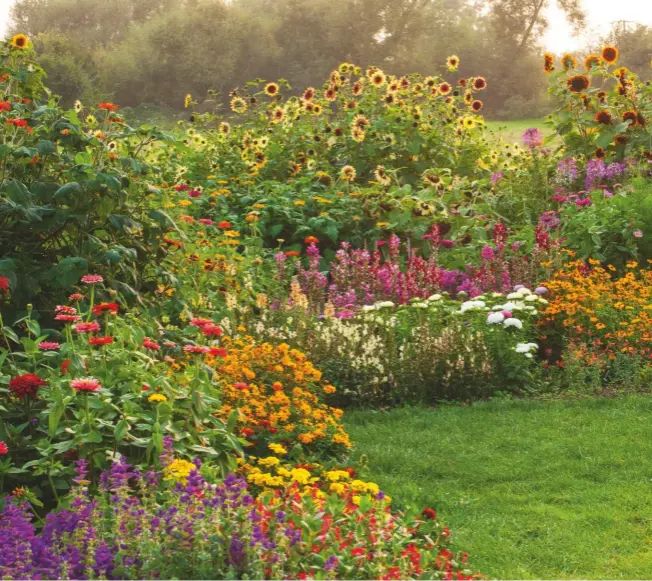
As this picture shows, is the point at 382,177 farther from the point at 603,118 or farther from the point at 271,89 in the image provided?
the point at 271,89

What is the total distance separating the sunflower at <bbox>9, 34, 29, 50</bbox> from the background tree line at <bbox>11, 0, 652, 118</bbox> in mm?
16969

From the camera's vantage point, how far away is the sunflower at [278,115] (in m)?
10.5

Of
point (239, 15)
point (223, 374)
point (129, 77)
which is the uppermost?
point (239, 15)

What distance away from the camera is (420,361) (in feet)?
18.8

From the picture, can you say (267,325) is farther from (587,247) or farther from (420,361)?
(587,247)

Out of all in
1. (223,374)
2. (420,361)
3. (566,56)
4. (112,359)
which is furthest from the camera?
(566,56)

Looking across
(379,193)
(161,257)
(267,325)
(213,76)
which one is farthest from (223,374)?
(213,76)

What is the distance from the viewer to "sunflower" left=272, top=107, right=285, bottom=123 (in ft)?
34.5

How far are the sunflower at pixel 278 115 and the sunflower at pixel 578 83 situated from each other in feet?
10.3

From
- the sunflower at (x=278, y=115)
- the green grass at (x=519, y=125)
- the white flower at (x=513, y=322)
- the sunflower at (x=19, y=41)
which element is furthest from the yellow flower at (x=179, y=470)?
the green grass at (x=519, y=125)

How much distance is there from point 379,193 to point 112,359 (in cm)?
513

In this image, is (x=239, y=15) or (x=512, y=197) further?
(x=239, y=15)

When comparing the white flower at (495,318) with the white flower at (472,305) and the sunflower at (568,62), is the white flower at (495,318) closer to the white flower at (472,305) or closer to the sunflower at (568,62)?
the white flower at (472,305)

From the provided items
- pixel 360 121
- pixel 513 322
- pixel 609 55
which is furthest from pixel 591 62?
pixel 513 322
